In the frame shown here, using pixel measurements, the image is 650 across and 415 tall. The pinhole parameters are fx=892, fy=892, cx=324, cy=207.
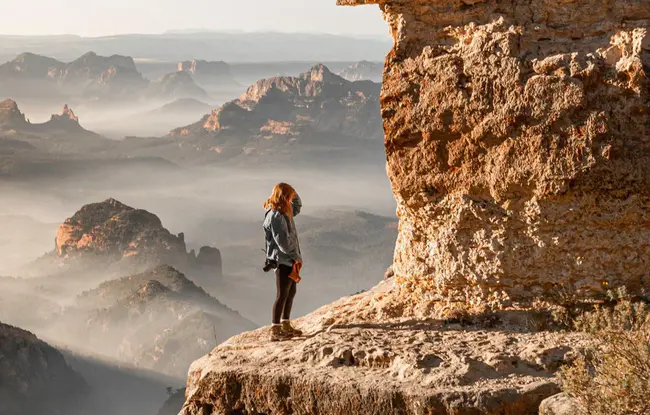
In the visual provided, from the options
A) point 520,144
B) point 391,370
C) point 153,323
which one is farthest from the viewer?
point 153,323

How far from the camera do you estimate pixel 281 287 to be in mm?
10047

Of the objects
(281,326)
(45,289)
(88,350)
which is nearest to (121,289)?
(88,350)

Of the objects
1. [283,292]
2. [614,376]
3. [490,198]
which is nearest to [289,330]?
[283,292]

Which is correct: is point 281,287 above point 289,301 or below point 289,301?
above

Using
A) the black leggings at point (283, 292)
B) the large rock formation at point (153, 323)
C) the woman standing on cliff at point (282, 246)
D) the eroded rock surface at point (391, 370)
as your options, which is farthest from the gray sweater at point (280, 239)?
the large rock formation at point (153, 323)

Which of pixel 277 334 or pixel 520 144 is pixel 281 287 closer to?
pixel 277 334

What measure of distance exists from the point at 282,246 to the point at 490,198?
7.64ft

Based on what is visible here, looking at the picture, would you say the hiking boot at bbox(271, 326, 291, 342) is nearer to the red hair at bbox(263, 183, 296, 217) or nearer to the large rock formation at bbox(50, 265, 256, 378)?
the red hair at bbox(263, 183, 296, 217)

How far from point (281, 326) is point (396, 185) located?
2100mm

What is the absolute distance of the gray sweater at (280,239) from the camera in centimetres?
991

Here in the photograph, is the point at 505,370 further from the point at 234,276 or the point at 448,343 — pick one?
the point at 234,276

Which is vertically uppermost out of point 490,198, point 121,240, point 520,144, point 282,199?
point 520,144

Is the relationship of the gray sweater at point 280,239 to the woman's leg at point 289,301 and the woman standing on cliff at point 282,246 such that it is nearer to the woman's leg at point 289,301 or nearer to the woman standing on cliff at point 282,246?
the woman standing on cliff at point 282,246

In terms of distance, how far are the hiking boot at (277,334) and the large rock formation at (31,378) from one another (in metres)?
105
